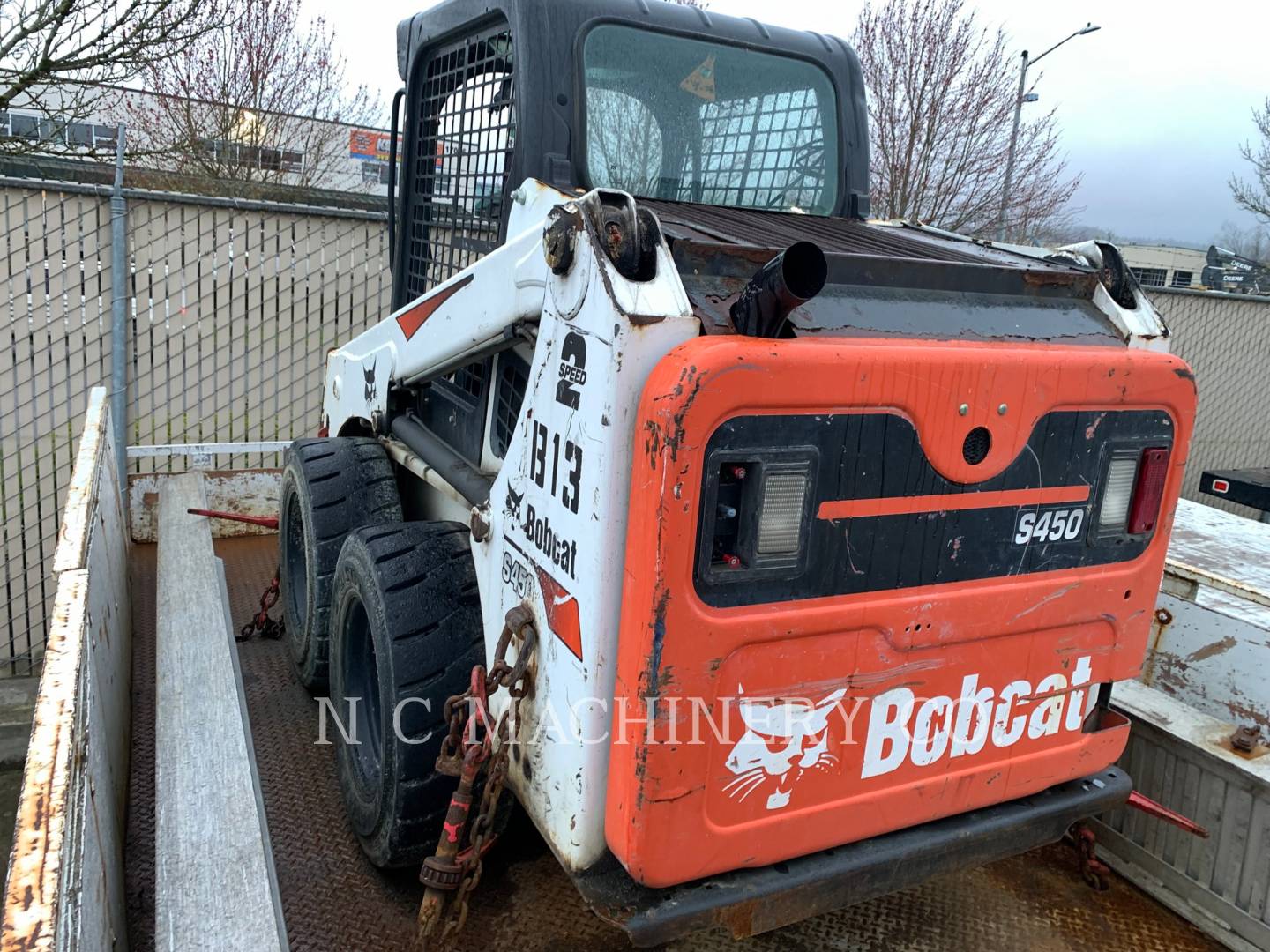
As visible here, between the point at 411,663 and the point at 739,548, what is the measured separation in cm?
95

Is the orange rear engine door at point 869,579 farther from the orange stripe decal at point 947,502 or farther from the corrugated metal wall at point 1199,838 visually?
the corrugated metal wall at point 1199,838

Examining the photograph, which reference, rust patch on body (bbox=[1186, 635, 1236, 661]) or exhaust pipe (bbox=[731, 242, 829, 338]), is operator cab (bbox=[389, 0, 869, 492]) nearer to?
exhaust pipe (bbox=[731, 242, 829, 338])

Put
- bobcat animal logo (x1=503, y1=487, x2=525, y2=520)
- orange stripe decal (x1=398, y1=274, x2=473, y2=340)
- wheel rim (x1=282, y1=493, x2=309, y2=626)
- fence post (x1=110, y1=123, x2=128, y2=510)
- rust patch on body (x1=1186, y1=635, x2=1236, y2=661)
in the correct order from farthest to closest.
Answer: fence post (x1=110, y1=123, x2=128, y2=510) → wheel rim (x1=282, y1=493, x2=309, y2=626) → rust patch on body (x1=1186, y1=635, x2=1236, y2=661) → orange stripe decal (x1=398, y1=274, x2=473, y2=340) → bobcat animal logo (x1=503, y1=487, x2=525, y2=520)

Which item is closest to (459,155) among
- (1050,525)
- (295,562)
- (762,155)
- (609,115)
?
(609,115)

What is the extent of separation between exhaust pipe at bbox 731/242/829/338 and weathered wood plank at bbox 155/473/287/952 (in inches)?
58.0

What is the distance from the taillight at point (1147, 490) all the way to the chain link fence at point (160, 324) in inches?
232

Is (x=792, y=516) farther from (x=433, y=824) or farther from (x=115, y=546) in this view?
(x=115, y=546)

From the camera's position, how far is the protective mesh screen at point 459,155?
2.87m

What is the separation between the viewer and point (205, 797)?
224 cm

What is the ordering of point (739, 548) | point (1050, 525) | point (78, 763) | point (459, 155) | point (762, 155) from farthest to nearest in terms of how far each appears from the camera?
point (762, 155)
point (459, 155)
point (1050, 525)
point (739, 548)
point (78, 763)

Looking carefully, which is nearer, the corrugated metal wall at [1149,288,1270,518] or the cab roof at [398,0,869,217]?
the cab roof at [398,0,869,217]

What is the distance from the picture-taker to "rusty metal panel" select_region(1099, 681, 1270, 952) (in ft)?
8.84

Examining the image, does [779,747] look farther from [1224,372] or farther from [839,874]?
[1224,372]

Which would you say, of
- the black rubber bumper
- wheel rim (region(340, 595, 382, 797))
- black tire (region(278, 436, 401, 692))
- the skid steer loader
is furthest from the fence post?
the black rubber bumper
